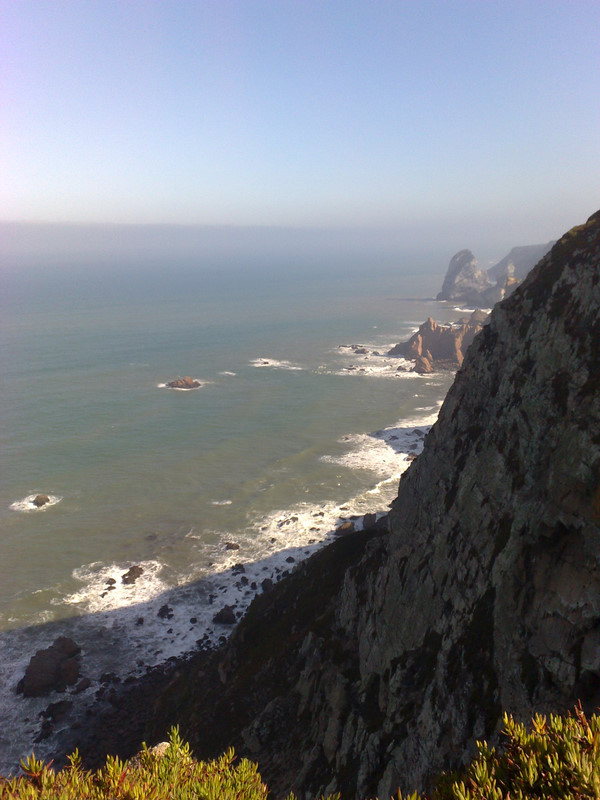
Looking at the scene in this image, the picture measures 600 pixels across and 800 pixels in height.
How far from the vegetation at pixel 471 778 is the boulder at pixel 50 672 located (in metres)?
37.2

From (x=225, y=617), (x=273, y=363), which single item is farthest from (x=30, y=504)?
(x=273, y=363)

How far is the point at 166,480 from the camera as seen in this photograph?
71.6 m

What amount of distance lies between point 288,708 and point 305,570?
1157 cm

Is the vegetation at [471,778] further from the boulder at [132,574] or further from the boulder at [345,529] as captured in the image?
the boulder at [345,529]

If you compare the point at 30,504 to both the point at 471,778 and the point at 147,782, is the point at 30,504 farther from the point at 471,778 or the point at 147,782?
the point at 471,778

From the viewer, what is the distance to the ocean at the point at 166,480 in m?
46.7

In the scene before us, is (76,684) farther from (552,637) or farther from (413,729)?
(552,637)

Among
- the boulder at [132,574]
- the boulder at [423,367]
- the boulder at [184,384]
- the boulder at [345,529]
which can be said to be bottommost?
the boulder at [132,574]

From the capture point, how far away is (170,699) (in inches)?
1453

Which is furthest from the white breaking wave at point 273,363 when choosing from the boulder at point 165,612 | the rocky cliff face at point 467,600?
the rocky cliff face at point 467,600

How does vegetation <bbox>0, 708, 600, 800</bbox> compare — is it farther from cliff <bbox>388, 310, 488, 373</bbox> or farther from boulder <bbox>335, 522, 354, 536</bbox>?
cliff <bbox>388, 310, 488, 373</bbox>

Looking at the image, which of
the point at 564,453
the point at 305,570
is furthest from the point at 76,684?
the point at 564,453

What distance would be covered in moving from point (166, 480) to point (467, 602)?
5627cm

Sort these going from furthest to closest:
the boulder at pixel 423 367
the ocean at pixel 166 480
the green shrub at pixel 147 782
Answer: the boulder at pixel 423 367 < the ocean at pixel 166 480 < the green shrub at pixel 147 782
